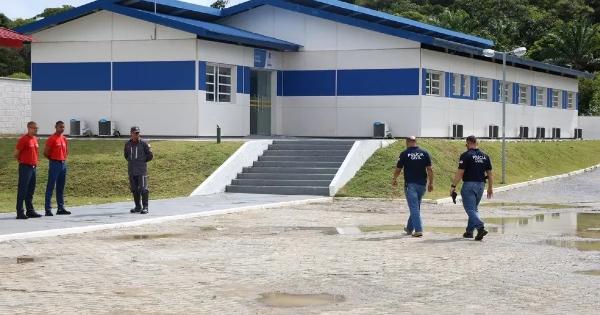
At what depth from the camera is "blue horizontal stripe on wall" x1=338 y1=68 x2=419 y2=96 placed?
35.5 meters

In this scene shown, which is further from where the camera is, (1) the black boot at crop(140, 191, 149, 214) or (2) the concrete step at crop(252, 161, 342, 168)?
(2) the concrete step at crop(252, 161, 342, 168)

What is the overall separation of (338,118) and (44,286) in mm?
26801

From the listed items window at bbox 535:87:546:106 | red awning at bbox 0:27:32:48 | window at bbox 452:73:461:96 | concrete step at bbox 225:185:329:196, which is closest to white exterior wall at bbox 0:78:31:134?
concrete step at bbox 225:185:329:196

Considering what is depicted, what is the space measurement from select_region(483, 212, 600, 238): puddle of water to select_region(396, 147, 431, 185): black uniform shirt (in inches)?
79.3

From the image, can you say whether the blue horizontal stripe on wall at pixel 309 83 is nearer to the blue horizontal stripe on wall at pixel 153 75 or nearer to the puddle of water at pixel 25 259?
the blue horizontal stripe on wall at pixel 153 75

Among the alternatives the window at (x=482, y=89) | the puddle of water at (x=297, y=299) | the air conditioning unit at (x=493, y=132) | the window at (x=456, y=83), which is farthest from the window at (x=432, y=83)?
the puddle of water at (x=297, y=299)

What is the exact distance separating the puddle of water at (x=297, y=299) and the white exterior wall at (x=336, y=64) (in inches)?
1023

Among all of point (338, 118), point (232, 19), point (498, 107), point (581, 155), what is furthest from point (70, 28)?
point (581, 155)

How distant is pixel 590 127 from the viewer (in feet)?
193

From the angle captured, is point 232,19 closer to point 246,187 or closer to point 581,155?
point 246,187

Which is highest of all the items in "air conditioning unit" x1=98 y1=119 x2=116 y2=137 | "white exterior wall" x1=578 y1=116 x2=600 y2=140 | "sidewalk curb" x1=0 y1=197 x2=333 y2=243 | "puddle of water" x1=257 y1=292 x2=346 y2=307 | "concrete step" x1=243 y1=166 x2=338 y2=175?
"white exterior wall" x1=578 y1=116 x2=600 y2=140

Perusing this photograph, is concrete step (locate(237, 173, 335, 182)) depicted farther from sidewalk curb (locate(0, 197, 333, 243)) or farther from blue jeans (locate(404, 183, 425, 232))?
blue jeans (locate(404, 183, 425, 232))

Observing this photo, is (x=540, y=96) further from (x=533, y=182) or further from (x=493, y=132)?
(x=533, y=182)

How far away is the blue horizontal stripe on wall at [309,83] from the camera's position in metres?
36.6
